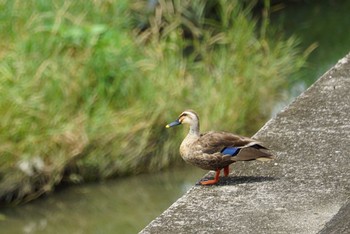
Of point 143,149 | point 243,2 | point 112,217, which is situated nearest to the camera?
point 112,217

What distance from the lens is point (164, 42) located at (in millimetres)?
7445

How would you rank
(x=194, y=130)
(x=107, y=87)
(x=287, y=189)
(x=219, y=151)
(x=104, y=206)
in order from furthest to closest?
(x=107, y=87)
(x=104, y=206)
(x=194, y=130)
(x=219, y=151)
(x=287, y=189)

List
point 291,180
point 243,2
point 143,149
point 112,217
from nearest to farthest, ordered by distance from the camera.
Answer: point 291,180
point 112,217
point 143,149
point 243,2

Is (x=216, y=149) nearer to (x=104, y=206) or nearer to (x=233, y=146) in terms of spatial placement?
(x=233, y=146)

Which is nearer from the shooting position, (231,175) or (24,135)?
(231,175)

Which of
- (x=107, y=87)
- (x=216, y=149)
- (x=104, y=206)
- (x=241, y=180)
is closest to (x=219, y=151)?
(x=216, y=149)

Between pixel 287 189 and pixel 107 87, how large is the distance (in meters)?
2.73

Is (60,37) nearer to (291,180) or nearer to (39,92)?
(39,92)

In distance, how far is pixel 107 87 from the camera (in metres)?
6.94

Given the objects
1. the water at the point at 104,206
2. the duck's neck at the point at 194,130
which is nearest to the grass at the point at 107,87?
the water at the point at 104,206

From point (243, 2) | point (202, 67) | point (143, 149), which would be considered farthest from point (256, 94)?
point (243, 2)

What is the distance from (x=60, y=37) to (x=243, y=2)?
8.77 ft

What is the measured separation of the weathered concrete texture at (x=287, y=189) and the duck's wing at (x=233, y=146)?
3.7 inches

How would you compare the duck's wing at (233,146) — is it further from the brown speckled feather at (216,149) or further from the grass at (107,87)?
the grass at (107,87)
